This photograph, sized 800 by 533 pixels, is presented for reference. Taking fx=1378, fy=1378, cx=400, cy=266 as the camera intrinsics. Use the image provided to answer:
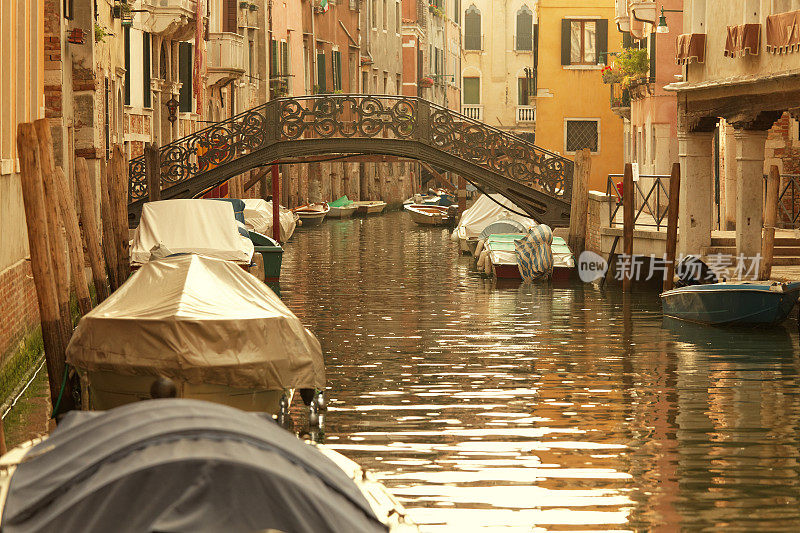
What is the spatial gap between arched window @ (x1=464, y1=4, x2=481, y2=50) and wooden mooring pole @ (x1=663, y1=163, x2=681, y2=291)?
5053 centimetres

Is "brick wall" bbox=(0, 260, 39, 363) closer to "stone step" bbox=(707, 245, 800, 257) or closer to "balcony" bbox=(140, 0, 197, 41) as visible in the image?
"stone step" bbox=(707, 245, 800, 257)

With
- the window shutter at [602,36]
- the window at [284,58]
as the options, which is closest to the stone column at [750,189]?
the window shutter at [602,36]

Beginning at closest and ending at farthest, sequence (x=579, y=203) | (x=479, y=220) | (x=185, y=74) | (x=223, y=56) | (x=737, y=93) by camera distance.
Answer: (x=737, y=93), (x=579, y=203), (x=185, y=74), (x=479, y=220), (x=223, y=56)

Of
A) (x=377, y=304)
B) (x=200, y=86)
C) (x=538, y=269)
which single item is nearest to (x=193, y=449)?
(x=377, y=304)

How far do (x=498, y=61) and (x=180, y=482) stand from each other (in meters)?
65.3

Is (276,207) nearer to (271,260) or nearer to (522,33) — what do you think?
(271,260)

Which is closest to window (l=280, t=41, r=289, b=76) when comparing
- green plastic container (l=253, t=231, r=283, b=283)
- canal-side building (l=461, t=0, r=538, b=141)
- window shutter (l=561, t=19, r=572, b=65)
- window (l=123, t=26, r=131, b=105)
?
window shutter (l=561, t=19, r=572, b=65)

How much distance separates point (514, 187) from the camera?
83.5ft

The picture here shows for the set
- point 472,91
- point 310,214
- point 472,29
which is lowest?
point 310,214

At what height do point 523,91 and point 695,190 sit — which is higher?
point 523,91

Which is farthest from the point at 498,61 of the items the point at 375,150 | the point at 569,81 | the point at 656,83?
the point at 375,150

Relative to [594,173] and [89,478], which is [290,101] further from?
[89,478]

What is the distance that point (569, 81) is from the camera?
40531mm

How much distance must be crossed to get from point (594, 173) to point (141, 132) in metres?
16.5
